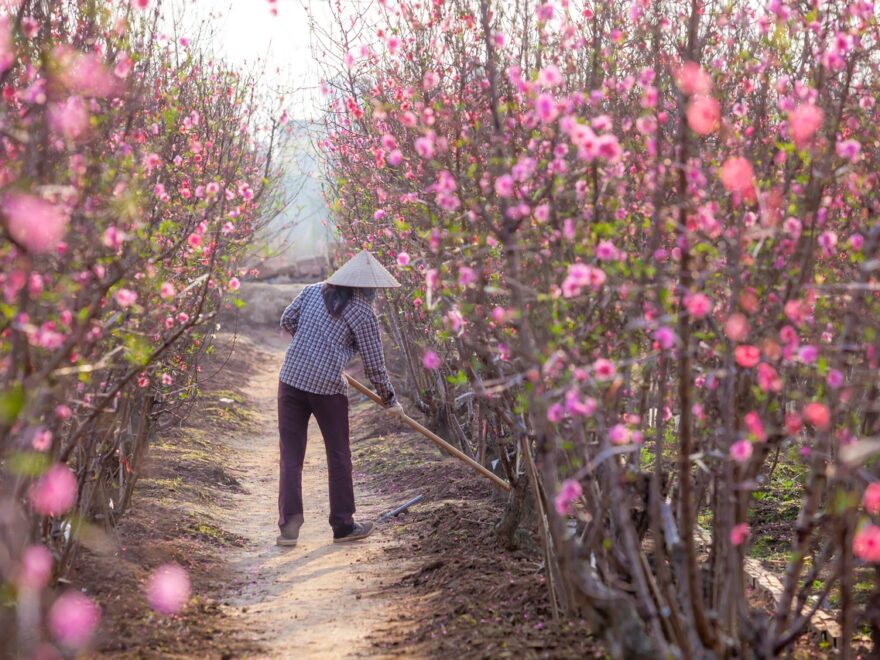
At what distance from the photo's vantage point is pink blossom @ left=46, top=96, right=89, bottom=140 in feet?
13.4

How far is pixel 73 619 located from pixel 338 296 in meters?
3.23

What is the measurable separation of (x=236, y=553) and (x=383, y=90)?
387cm

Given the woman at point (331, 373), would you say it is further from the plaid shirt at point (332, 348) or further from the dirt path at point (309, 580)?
the dirt path at point (309, 580)

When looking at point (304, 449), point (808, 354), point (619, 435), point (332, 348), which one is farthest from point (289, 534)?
point (808, 354)

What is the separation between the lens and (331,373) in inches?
294

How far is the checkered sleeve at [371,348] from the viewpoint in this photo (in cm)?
742

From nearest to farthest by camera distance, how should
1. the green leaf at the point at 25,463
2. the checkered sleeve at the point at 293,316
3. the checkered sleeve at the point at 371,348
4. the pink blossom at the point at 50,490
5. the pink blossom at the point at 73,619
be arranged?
the green leaf at the point at 25,463
the pink blossom at the point at 50,490
the pink blossom at the point at 73,619
the checkered sleeve at the point at 371,348
the checkered sleeve at the point at 293,316

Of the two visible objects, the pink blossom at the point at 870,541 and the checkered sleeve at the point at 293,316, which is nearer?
the pink blossom at the point at 870,541

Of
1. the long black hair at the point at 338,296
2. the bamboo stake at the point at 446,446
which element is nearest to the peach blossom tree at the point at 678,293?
the bamboo stake at the point at 446,446

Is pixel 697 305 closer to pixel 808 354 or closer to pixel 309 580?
pixel 808 354

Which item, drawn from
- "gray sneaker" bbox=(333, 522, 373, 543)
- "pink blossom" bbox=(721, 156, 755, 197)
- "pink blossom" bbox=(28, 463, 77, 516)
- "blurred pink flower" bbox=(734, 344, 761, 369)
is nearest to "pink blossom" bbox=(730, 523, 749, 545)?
"blurred pink flower" bbox=(734, 344, 761, 369)

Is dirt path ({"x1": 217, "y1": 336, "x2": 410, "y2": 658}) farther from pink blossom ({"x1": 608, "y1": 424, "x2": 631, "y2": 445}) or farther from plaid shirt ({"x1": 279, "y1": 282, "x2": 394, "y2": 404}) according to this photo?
pink blossom ({"x1": 608, "y1": 424, "x2": 631, "y2": 445})

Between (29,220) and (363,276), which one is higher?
(29,220)

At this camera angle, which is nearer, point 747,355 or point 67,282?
point 747,355
